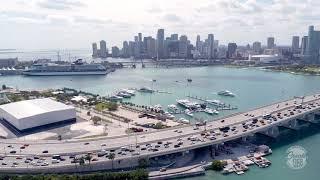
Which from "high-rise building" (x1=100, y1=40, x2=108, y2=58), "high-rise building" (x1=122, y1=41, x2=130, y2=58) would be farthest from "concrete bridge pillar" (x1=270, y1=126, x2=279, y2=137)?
"high-rise building" (x1=100, y1=40, x2=108, y2=58)

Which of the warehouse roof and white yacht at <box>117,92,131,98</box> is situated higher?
the warehouse roof

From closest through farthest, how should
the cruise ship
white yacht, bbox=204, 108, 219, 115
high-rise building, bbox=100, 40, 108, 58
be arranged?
white yacht, bbox=204, 108, 219, 115 < the cruise ship < high-rise building, bbox=100, 40, 108, 58

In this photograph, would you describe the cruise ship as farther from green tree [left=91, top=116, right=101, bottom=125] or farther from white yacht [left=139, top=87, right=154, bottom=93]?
green tree [left=91, top=116, right=101, bottom=125]

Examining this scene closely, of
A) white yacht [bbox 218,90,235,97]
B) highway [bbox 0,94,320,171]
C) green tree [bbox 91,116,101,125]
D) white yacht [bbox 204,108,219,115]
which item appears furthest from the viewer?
white yacht [bbox 218,90,235,97]

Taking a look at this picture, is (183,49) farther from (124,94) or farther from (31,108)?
(31,108)

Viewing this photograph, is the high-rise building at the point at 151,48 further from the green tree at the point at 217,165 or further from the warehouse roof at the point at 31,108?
the green tree at the point at 217,165

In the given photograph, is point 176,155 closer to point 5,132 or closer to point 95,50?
point 5,132
